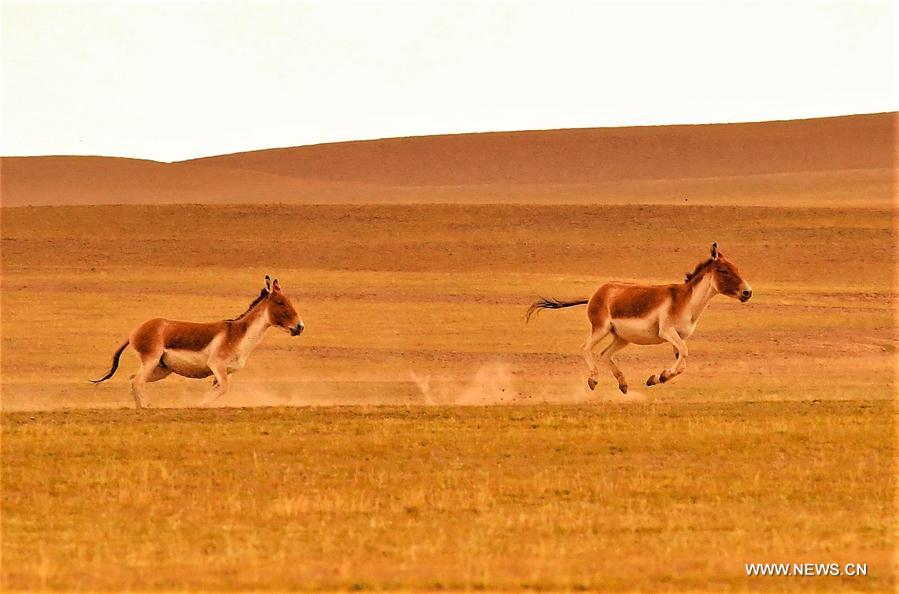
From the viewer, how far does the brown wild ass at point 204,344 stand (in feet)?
86.2

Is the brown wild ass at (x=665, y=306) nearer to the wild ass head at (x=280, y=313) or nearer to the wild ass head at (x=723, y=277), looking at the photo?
the wild ass head at (x=723, y=277)

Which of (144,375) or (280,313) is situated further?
(280,313)

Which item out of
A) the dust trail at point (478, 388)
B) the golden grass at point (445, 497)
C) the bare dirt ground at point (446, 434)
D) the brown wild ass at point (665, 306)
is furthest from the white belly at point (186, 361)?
the brown wild ass at point (665, 306)

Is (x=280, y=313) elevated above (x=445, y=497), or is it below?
above

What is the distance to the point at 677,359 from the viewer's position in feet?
89.1

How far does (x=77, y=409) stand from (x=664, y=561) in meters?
13.5

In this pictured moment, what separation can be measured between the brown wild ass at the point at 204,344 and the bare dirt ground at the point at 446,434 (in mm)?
767

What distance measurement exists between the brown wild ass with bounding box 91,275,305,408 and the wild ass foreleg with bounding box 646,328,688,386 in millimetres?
4712

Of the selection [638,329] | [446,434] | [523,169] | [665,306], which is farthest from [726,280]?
[523,169]

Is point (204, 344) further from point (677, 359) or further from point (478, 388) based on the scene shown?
point (478, 388)

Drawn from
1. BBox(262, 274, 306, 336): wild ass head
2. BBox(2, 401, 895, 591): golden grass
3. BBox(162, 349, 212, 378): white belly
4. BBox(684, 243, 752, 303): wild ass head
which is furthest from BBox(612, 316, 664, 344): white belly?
BBox(162, 349, 212, 378): white belly

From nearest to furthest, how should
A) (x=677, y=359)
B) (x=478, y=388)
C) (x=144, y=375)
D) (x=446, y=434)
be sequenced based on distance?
(x=446, y=434), (x=144, y=375), (x=677, y=359), (x=478, y=388)

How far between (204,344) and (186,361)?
0.33 metres

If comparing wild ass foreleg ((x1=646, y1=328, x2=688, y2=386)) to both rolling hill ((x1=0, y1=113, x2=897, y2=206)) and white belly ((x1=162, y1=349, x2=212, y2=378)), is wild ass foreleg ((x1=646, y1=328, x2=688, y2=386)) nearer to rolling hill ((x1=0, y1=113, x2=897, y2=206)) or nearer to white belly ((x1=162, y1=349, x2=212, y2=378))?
white belly ((x1=162, y1=349, x2=212, y2=378))
